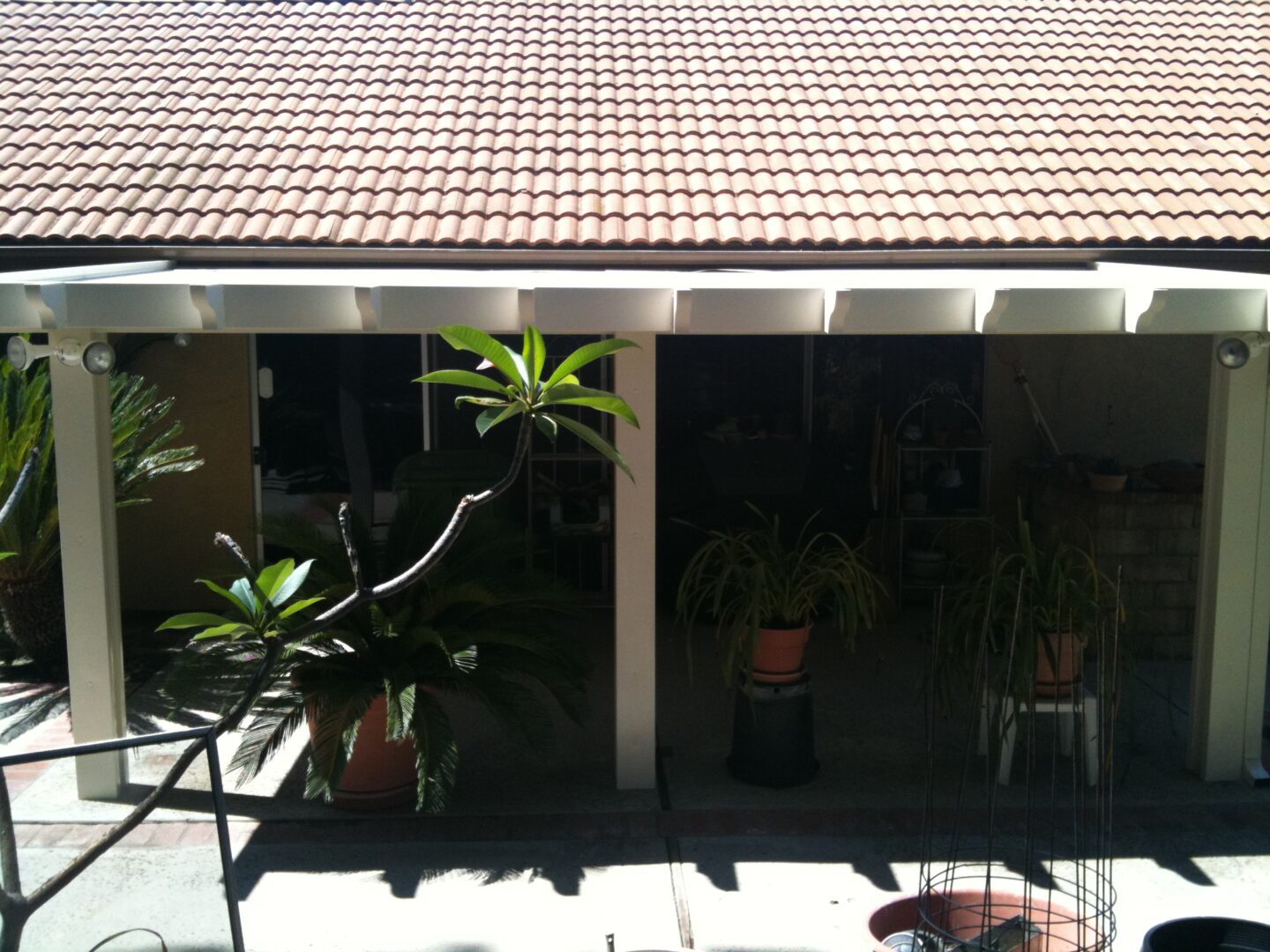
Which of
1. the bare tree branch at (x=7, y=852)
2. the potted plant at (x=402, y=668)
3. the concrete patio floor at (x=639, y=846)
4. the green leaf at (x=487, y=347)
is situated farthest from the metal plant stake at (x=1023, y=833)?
the bare tree branch at (x=7, y=852)

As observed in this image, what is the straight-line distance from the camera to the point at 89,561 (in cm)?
599

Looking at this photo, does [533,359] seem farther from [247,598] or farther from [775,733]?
[775,733]

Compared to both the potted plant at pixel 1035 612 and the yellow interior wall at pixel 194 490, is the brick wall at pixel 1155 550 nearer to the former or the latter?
the potted plant at pixel 1035 612

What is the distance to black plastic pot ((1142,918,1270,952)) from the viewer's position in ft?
11.8

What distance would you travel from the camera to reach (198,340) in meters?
9.55

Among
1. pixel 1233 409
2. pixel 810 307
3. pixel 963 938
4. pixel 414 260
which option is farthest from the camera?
pixel 414 260

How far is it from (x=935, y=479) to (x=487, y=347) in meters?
7.34

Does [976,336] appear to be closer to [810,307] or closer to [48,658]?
[810,307]

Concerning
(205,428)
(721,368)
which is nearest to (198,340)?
(205,428)

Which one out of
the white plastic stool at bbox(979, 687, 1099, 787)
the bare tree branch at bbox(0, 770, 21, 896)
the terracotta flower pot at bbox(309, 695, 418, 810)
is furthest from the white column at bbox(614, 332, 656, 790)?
the bare tree branch at bbox(0, 770, 21, 896)

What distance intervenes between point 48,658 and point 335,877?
416 centimetres

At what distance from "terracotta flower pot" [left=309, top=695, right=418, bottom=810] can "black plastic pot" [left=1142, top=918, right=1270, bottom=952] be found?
11.8ft

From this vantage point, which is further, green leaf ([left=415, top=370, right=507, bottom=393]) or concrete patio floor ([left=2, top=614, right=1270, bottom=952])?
concrete patio floor ([left=2, top=614, right=1270, bottom=952])

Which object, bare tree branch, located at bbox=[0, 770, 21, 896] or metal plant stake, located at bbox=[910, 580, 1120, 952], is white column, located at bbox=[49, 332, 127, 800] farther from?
metal plant stake, located at bbox=[910, 580, 1120, 952]
